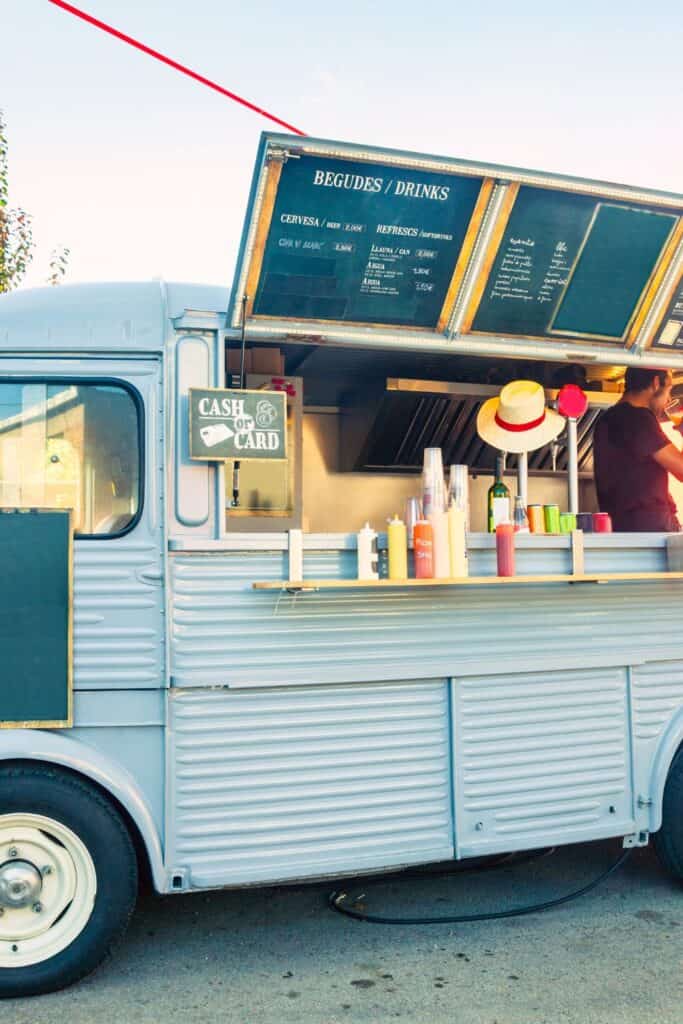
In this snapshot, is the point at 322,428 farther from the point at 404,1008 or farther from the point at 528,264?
the point at 404,1008

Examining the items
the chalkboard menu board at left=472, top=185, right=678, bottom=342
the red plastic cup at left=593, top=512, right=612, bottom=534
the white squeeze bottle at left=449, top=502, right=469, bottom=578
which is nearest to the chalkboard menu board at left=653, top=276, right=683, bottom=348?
the chalkboard menu board at left=472, top=185, right=678, bottom=342

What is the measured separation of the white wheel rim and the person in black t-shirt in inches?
122

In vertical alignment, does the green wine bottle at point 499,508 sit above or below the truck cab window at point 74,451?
below

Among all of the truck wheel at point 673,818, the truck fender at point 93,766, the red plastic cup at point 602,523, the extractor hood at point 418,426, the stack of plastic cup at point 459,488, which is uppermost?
the extractor hood at point 418,426

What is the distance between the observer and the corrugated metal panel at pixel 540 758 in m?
3.73

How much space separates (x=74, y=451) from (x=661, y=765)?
2.78 m

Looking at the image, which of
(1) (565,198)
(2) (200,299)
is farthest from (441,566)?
(1) (565,198)

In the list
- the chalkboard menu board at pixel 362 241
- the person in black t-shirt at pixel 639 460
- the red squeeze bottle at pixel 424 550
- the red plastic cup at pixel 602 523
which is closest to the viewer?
the chalkboard menu board at pixel 362 241

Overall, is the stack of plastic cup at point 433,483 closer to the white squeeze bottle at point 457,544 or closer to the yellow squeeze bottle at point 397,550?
the white squeeze bottle at point 457,544

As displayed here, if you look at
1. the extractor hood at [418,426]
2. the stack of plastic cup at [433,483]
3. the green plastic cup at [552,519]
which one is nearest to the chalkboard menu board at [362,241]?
the stack of plastic cup at [433,483]

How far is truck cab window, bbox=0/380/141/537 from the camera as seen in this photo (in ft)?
11.0

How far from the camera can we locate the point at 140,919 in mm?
3934

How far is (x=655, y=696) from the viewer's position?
13.4 ft

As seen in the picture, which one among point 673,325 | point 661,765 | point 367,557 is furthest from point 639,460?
point 367,557
